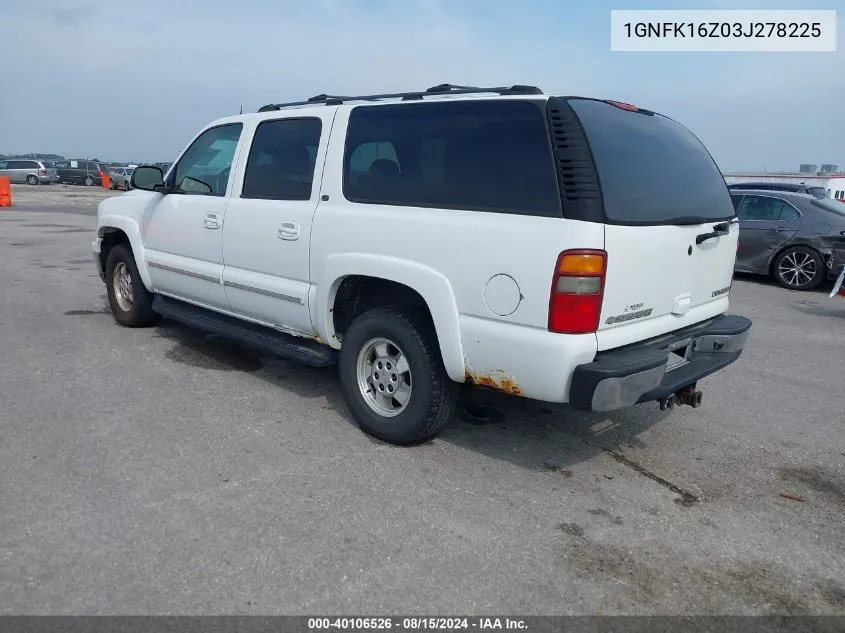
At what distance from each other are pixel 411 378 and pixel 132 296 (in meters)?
3.77

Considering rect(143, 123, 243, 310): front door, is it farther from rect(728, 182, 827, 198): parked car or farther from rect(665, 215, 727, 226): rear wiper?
rect(728, 182, 827, 198): parked car

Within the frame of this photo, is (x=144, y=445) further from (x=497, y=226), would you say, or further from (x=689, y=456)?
(x=689, y=456)

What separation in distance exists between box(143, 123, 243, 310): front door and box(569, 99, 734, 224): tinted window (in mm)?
2837

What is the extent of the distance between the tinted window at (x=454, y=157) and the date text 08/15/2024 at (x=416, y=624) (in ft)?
5.93

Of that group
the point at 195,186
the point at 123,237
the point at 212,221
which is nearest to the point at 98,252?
the point at 123,237

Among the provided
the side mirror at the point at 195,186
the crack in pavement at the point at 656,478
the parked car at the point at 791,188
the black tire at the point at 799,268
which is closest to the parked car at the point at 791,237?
the black tire at the point at 799,268

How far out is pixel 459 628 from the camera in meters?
2.50

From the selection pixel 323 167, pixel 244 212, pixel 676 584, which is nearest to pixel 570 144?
pixel 323 167

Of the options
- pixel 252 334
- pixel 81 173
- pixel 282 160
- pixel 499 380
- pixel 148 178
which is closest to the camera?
pixel 499 380

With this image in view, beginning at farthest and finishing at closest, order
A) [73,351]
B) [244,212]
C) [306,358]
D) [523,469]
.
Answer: [73,351], [244,212], [306,358], [523,469]

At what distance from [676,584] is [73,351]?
510 centimetres

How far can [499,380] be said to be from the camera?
3.44 meters

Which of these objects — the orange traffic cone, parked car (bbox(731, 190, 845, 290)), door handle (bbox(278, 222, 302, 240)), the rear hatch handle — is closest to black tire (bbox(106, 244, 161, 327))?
door handle (bbox(278, 222, 302, 240))

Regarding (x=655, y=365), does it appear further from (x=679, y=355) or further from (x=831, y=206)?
(x=831, y=206)
